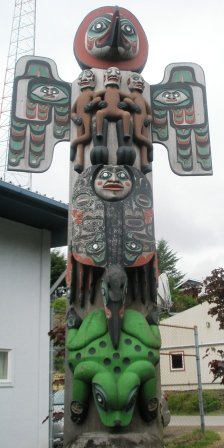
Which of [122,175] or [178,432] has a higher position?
[122,175]

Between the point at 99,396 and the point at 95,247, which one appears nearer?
the point at 99,396

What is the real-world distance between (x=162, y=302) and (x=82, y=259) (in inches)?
275

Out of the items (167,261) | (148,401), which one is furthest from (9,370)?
(167,261)

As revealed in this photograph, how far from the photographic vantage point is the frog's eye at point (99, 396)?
14.7ft

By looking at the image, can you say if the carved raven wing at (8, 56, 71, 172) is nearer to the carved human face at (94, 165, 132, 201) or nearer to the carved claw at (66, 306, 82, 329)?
the carved human face at (94, 165, 132, 201)

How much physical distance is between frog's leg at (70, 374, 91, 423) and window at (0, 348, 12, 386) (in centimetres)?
611

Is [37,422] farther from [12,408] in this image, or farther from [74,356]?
[74,356]

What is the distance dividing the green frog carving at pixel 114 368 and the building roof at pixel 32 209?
18.6 ft

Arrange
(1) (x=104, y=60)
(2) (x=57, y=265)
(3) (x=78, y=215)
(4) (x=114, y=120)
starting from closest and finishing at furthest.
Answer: (3) (x=78, y=215), (4) (x=114, y=120), (1) (x=104, y=60), (2) (x=57, y=265)

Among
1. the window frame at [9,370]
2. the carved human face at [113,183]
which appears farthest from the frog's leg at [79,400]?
the window frame at [9,370]

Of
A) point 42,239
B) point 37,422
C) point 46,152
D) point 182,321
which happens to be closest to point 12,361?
point 37,422

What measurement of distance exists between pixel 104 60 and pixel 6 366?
266 inches

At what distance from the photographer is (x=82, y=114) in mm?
6176

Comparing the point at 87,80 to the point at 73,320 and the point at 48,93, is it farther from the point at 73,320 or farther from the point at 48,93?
the point at 73,320
